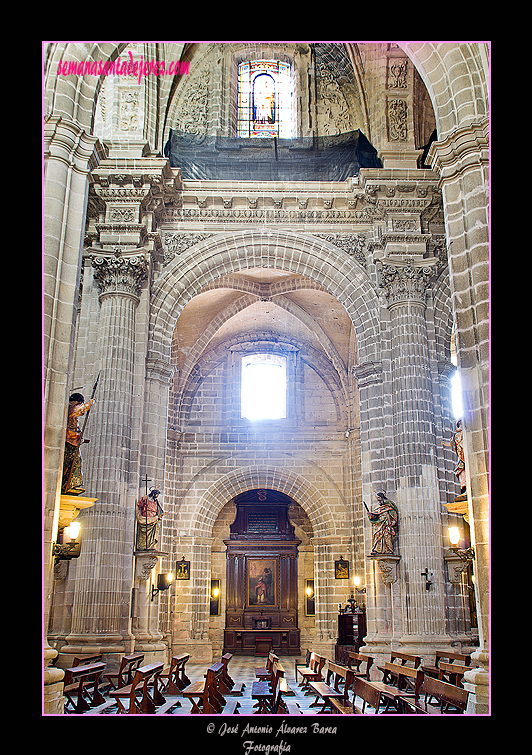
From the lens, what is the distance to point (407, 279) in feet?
46.9

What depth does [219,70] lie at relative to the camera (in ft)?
59.3

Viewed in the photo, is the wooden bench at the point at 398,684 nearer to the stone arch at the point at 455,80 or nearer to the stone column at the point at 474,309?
the stone column at the point at 474,309

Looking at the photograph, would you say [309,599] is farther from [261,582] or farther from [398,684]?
[398,684]

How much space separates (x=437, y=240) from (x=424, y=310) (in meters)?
1.76

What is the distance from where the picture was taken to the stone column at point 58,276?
6449 mm

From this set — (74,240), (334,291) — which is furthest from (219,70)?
(74,240)

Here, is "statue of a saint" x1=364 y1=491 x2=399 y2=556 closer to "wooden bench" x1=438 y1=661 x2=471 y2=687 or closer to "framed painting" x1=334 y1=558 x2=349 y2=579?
"wooden bench" x1=438 y1=661 x2=471 y2=687

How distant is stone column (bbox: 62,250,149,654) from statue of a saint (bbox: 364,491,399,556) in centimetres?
461

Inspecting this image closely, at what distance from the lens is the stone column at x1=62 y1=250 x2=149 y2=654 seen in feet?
38.0

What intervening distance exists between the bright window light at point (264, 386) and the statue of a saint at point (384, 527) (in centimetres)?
925

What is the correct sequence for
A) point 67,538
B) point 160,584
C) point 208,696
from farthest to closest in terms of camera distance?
point 160,584 → point 67,538 → point 208,696

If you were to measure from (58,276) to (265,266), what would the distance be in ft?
30.9

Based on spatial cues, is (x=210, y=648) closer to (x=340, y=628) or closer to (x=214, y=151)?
(x=340, y=628)

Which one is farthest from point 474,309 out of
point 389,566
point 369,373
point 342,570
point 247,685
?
point 342,570
